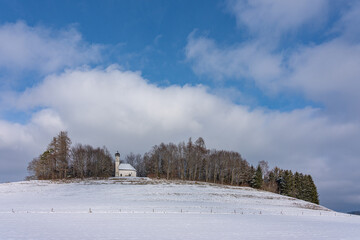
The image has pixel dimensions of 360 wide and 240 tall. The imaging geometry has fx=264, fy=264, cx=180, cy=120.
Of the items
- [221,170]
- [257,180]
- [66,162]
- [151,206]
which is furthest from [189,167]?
[151,206]

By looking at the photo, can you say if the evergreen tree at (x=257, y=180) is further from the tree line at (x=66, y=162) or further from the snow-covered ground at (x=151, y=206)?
the tree line at (x=66, y=162)

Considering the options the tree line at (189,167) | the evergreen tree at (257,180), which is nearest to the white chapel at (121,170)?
the tree line at (189,167)

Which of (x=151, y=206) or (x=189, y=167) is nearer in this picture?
(x=151, y=206)

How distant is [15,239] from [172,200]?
34260mm

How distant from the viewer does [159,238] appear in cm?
1584

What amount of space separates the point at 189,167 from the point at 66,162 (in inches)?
1669

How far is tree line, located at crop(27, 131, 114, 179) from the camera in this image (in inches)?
3233

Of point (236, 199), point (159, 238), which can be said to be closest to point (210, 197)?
point (236, 199)

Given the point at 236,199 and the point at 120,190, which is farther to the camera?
the point at 120,190

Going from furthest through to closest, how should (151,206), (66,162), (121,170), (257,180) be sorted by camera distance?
(121,170), (257,180), (66,162), (151,206)

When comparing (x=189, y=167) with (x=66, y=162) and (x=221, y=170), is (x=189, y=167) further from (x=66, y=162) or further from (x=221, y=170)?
(x=66, y=162)

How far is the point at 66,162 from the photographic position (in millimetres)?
83438

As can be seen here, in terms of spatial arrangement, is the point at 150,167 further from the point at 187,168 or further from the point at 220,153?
the point at 220,153

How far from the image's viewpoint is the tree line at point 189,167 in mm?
86562
